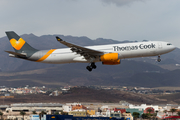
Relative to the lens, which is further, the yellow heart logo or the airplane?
the yellow heart logo

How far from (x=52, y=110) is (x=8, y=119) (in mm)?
22027

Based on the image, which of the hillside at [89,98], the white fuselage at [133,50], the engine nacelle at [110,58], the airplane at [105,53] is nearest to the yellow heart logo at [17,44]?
the airplane at [105,53]

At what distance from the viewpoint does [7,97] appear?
141m

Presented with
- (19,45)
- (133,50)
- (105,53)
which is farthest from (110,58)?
(19,45)

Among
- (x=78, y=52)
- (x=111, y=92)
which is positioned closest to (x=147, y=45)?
(x=78, y=52)

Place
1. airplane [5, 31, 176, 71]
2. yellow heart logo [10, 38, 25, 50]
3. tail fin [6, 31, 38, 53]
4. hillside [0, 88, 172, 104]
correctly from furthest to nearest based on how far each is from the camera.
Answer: hillside [0, 88, 172, 104] → yellow heart logo [10, 38, 25, 50] → tail fin [6, 31, 38, 53] → airplane [5, 31, 176, 71]

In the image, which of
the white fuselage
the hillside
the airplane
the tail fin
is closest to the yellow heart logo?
the tail fin

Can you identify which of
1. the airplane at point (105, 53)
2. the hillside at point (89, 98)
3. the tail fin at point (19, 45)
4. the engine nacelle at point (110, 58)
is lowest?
the hillside at point (89, 98)

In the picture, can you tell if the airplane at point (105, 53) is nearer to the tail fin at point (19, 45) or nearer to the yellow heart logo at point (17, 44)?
the tail fin at point (19, 45)

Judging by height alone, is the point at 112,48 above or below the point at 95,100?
above

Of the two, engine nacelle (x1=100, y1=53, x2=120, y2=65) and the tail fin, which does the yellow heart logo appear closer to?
the tail fin

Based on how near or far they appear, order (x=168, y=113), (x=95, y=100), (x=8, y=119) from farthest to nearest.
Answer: (x=95, y=100) → (x=168, y=113) → (x=8, y=119)

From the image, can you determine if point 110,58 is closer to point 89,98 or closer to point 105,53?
point 105,53

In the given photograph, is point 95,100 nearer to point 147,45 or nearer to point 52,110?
point 52,110
